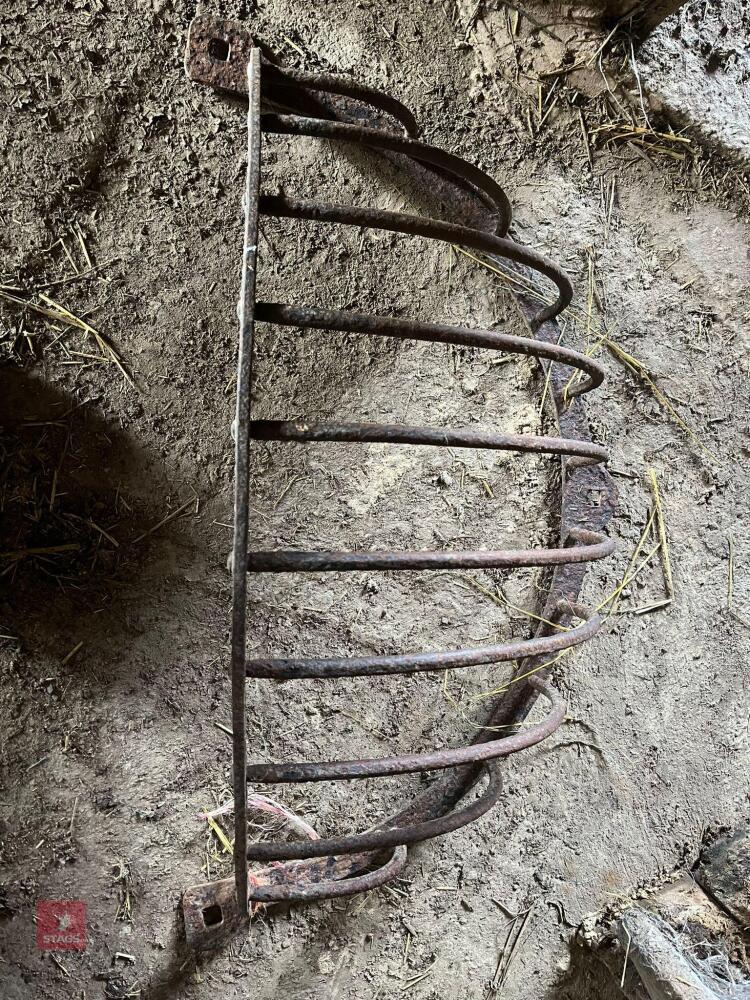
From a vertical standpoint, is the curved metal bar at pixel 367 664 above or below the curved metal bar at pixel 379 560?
→ below

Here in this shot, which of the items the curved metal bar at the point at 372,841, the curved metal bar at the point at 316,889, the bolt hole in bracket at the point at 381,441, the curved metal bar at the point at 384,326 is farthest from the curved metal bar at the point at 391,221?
the curved metal bar at the point at 316,889

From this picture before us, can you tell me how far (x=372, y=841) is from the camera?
1040mm

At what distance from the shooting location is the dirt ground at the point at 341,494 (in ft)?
3.76

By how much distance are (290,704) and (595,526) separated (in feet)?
2.28

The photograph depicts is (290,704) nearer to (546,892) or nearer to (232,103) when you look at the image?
(546,892)

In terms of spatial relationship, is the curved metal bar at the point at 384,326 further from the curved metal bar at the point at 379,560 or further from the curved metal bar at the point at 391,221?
the curved metal bar at the point at 379,560

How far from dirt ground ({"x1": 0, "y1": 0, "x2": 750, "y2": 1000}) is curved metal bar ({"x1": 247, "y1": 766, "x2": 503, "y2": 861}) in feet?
0.58

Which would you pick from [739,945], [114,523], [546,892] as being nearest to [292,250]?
[114,523]

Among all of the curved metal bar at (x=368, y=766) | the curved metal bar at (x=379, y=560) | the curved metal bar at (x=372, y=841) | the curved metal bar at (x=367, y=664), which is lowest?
the curved metal bar at (x=372, y=841)

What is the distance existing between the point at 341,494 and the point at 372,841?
0.59 m

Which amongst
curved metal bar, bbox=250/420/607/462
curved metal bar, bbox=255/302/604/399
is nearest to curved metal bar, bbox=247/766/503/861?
curved metal bar, bbox=250/420/607/462

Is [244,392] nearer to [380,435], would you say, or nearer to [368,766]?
[380,435]

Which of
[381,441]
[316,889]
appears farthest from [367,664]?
[316,889]

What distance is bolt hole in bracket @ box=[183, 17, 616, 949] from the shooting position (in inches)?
32.6
